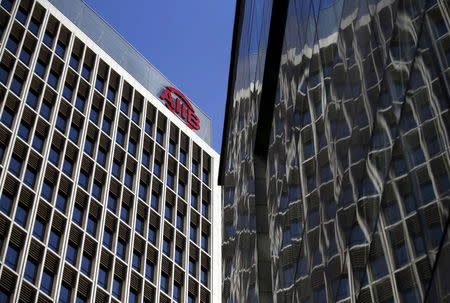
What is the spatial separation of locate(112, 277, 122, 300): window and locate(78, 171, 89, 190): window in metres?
9.24

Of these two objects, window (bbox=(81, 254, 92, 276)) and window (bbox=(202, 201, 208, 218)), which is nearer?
window (bbox=(81, 254, 92, 276))

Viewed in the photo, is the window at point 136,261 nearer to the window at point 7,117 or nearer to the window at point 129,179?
the window at point 129,179

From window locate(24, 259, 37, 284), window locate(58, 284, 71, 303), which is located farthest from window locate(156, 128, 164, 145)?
window locate(24, 259, 37, 284)

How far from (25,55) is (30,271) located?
23568 millimetres

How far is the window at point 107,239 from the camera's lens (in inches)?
2741

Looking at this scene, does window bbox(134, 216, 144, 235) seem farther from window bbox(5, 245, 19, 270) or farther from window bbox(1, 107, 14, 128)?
window bbox(5, 245, 19, 270)

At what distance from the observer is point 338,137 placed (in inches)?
578

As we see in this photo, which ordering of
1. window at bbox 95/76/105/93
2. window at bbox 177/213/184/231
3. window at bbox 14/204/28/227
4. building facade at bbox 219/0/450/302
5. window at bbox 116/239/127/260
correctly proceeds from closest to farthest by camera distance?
building facade at bbox 219/0/450/302 → window at bbox 14/204/28/227 → window at bbox 116/239/127/260 → window at bbox 177/213/184/231 → window at bbox 95/76/105/93

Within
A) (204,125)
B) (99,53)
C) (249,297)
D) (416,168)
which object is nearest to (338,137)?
(416,168)

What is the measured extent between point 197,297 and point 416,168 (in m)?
68.7

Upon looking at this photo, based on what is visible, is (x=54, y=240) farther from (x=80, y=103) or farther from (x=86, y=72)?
(x=86, y=72)

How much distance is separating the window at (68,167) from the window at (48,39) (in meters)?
13.3

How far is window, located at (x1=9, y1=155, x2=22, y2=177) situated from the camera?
63.7 m

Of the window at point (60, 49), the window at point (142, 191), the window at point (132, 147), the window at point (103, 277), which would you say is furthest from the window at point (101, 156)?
the window at point (103, 277)
